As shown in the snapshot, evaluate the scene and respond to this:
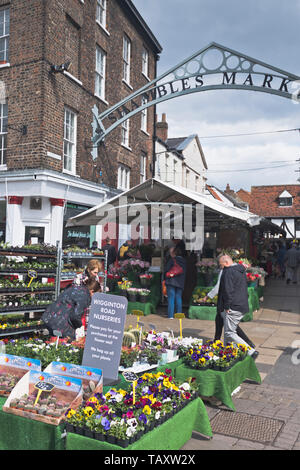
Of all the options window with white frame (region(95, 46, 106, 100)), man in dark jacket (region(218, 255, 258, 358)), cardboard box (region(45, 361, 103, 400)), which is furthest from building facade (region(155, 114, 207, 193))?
cardboard box (region(45, 361, 103, 400))

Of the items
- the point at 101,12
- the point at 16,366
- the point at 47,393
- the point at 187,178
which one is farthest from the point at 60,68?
the point at 187,178

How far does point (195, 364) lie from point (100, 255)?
6426mm

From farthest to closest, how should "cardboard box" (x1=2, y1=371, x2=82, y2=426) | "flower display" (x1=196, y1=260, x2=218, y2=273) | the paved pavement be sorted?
"flower display" (x1=196, y1=260, x2=218, y2=273)
the paved pavement
"cardboard box" (x1=2, y1=371, x2=82, y2=426)

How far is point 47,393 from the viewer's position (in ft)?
12.6

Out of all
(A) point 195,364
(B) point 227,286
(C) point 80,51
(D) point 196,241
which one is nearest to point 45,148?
(C) point 80,51

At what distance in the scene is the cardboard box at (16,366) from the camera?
13.6 feet

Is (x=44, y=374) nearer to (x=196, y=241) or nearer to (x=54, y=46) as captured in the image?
(x=196, y=241)

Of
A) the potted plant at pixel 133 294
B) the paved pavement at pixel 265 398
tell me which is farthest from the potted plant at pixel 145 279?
the paved pavement at pixel 265 398

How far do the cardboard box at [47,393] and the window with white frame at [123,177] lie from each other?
52.0 feet

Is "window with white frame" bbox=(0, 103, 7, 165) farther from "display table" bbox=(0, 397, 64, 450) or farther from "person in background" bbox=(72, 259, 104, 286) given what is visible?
"display table" bbox=(0, 397, 64, 450)

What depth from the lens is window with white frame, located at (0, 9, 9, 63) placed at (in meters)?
14.4

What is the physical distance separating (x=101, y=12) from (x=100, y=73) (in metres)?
2.56

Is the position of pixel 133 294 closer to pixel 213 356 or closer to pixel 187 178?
pixel 213 356

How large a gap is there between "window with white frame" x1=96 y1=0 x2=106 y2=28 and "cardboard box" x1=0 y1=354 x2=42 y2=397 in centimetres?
1647
